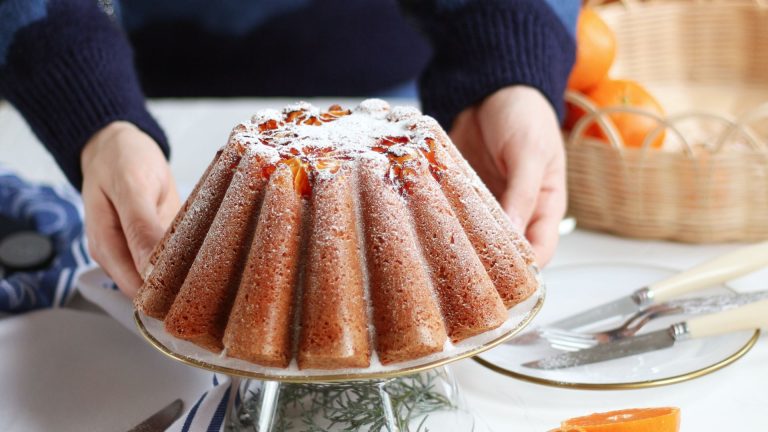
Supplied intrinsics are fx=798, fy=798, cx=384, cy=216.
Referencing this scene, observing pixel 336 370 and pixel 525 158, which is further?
pixel 525 158

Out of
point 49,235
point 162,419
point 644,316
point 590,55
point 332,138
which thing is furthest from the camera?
point 590,55

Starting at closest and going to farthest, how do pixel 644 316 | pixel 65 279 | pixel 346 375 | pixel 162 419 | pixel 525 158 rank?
pixel 346 375, pixel 162 419, pixel 644 316, pixel 525 158, pixel 65 279

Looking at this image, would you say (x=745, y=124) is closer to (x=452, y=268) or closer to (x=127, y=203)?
(x=452, y=268)

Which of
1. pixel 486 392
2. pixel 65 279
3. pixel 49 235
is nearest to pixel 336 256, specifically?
pixel 486 392

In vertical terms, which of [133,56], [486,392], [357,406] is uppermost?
[133,56]

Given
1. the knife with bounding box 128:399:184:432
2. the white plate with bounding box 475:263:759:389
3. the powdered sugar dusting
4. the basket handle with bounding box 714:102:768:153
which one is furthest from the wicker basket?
the knife with bounding box 128:399:184:432

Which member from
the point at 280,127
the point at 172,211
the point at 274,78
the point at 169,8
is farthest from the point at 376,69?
the point at 280,127

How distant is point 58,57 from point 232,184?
612mm

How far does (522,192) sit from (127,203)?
52 centimetres

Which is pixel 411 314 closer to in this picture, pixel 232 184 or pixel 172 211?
pixel 232 184

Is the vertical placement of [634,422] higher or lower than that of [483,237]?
lower

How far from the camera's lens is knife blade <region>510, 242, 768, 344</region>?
104 cm

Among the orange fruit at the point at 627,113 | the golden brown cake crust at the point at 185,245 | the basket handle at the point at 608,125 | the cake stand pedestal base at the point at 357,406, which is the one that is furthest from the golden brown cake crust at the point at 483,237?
the orange fruit at the point at 627,113

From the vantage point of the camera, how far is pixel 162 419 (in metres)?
0.92
